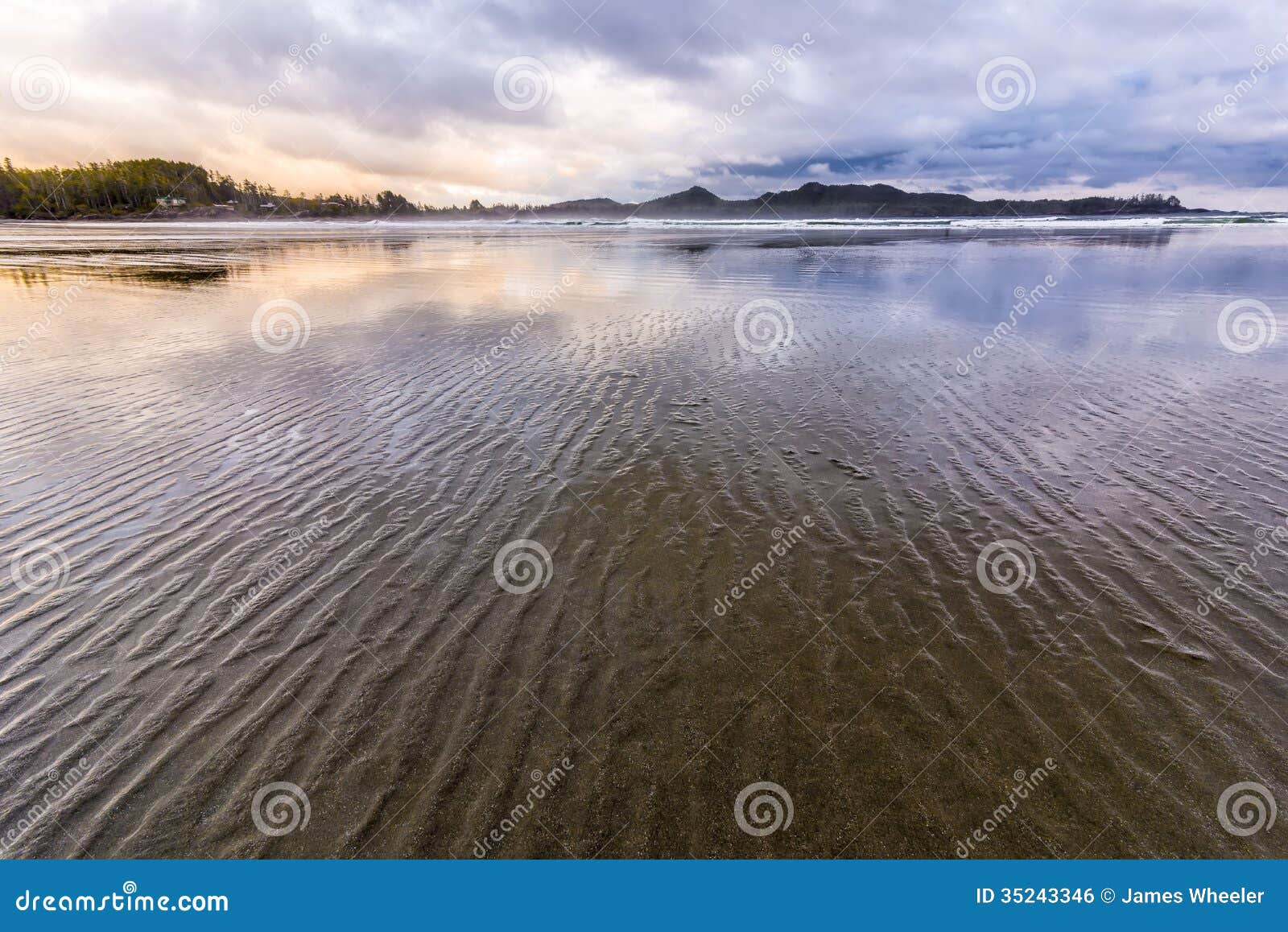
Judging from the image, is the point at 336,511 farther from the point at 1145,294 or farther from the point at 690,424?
the point at 1145,294

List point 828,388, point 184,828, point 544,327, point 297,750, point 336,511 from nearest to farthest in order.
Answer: point 184,828 → point 297,750 → point 336,511 → point 828,388 → point 544,327

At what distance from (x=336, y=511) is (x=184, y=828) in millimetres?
4831

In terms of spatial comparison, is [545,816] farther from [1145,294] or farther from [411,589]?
[1145,294]

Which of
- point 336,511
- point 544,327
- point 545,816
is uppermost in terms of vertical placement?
point 544,327

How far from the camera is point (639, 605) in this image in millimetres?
6547

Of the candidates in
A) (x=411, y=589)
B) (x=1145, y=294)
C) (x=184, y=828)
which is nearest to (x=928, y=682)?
(x=411, y=589)

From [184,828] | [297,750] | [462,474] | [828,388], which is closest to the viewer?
[184,828]

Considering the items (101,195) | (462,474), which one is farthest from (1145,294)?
(101,195)

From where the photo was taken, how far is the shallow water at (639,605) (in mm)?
4320

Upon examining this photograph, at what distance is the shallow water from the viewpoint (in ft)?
14.2

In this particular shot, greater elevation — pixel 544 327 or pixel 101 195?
pixel 101 195

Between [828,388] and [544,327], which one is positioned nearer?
[828,388]

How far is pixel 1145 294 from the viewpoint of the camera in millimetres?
24734

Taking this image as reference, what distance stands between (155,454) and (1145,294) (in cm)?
3668
